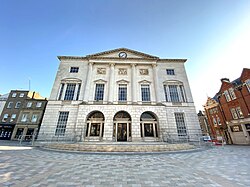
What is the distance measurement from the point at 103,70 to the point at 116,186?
702 inches

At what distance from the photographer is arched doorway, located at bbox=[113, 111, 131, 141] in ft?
50.7

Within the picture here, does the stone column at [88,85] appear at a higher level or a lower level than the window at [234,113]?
higher

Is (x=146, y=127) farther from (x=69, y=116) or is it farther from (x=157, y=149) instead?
(x=69, y=116)

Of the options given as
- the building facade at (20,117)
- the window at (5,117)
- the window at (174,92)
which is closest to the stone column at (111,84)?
the window at (174,92)

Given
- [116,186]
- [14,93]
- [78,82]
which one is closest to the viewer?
[116,186]

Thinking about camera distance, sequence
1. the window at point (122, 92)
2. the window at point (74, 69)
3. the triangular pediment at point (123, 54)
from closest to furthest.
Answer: the window at point (122, 92) → the window at point (74, 69) → the triangular pediment at point (123, 54)

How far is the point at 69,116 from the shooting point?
16.0 m

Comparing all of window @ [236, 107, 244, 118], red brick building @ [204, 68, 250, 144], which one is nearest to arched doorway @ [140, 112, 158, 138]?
red brick building @ [204, 68, 250, 144]

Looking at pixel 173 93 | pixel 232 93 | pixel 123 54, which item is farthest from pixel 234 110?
pixel 123 54

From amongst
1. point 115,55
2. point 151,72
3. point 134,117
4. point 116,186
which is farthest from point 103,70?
point 116,186

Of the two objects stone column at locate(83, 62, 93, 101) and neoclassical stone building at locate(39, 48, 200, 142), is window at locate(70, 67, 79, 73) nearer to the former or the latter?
neoclassical stone building at locate(39, 48, 200, 142)

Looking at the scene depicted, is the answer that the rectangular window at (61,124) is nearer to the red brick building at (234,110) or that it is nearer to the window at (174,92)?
the window at (174,92)

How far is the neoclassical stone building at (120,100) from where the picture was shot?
50.8 feet

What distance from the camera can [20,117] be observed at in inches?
938
